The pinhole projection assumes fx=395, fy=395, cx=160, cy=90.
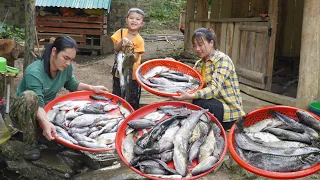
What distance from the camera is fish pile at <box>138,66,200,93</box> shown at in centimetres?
464

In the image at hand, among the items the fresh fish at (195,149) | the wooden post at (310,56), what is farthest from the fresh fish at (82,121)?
the wooden post at (310,56)

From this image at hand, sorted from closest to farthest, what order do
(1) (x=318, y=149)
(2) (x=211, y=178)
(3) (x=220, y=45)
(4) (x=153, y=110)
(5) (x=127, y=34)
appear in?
(1) (x=318, y=149)
(4) (x=153, y=110)
(2) (x=211, y=178)
(5) (x=127, y=34)
(3) (x=220, y=45)

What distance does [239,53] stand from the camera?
29.3 ft

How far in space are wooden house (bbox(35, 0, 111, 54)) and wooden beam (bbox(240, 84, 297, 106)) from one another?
711 cm

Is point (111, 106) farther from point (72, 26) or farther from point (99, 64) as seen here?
point (72, 26)

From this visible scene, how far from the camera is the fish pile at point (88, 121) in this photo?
13.2ft

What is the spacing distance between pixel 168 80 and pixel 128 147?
4.74ft

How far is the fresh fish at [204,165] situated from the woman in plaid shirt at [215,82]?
116cm

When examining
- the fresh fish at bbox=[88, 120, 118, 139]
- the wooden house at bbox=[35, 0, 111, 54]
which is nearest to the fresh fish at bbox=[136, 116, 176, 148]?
the fresh fish at bbox=[88, 120, 118, 139]

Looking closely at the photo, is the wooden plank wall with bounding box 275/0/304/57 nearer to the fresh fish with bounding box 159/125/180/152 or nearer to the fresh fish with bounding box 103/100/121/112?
the fresh fish with bounding box 103/100/121/112

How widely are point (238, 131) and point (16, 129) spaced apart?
2.74m

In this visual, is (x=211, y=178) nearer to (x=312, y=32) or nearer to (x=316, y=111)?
(x=316, y=111)

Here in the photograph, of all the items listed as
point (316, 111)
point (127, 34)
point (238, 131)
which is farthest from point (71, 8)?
point (238, 131)

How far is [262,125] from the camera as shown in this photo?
13.1ft
